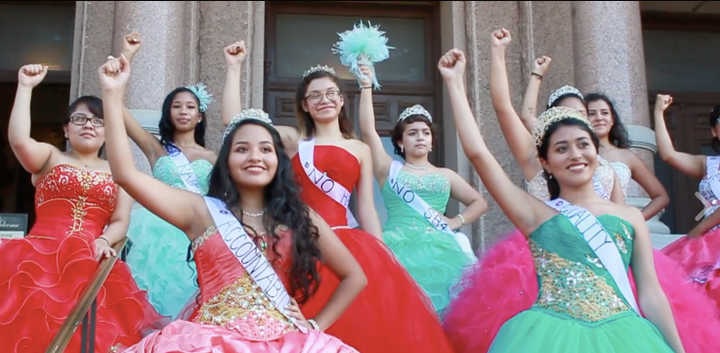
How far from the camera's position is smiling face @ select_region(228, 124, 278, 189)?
9.41ft

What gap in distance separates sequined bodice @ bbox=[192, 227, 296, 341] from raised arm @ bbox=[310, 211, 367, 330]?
14 cm

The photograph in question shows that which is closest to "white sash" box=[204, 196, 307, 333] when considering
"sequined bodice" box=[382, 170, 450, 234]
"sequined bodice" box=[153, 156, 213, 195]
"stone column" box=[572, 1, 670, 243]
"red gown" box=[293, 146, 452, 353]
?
"red gown" box=[293, 146, 452, 353]

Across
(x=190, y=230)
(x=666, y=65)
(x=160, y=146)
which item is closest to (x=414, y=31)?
(x=666, y=65)

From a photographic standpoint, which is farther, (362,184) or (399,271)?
(362,184)

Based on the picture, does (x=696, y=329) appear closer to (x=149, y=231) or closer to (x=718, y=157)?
(x=718, y=157)

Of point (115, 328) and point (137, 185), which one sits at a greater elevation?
point (137, 185)

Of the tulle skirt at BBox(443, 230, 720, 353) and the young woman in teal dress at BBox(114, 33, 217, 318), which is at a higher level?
the young woman in teal dress at BBox(114, 33, 217, 318)

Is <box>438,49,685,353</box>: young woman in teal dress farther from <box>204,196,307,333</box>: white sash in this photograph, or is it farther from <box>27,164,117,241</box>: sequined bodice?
<box>27,164,117,241</box>: sequined bodice

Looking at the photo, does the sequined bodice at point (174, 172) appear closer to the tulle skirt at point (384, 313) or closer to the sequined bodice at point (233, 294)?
the tulle skirt at point (384, 313)

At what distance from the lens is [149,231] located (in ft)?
15.4

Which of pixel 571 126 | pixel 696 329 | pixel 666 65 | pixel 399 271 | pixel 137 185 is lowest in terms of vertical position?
pixel 696 329

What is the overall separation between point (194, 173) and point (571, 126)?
7.99 feet

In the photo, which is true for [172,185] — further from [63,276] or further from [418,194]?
[418,194]

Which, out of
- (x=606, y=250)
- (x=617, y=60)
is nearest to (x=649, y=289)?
(x=606, y=250)
